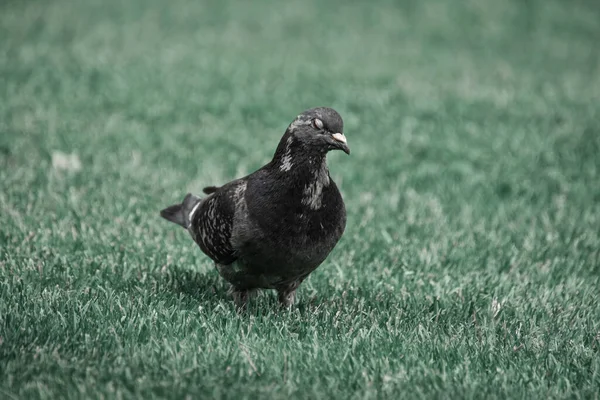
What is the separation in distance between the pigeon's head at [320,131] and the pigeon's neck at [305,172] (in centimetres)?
5

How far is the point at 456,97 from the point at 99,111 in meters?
4.72

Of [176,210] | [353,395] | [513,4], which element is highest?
[513,4]

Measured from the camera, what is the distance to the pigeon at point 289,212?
178 inches

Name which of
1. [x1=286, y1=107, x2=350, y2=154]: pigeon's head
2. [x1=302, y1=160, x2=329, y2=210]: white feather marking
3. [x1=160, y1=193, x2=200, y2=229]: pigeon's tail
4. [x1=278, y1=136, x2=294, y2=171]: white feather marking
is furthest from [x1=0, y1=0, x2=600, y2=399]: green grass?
[x1=286, y1=107, x2=350, y2=154]: pigeon's head

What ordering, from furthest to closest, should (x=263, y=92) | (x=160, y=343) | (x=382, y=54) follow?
(x=382, y=54) → (x=263, y=92) → (x=160, y=343)

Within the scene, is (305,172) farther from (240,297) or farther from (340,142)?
(240,297)

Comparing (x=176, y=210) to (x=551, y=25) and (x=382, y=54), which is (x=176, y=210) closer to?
(x=382, y=54)

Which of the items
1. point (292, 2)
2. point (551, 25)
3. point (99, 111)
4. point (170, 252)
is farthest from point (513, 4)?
point (170, 252)

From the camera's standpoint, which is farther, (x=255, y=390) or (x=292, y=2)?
(x=292, y=2)

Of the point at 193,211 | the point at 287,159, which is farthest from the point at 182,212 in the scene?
the point at 287,159

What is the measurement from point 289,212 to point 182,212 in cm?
138

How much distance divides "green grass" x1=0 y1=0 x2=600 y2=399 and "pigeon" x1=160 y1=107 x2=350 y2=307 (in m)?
0.34

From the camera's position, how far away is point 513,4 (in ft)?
55.7

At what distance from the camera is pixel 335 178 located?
823 cm
